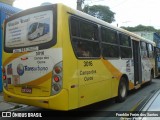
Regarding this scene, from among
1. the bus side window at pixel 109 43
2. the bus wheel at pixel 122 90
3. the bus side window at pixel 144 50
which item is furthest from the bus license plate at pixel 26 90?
the bus side window at pixel 144 50

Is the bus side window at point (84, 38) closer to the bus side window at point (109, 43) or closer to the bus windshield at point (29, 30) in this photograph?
the bus side window at point (109, 43)

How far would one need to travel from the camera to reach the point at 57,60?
6.82 metres

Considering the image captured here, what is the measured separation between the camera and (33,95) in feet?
23.6

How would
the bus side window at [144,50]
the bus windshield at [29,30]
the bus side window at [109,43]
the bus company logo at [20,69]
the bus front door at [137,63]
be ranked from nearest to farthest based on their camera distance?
the bus windshield at [29,30], the bus company logo at [20,69], the bus side window at [109,43], the bus front door at [137,63], the bus side window at [144,50]

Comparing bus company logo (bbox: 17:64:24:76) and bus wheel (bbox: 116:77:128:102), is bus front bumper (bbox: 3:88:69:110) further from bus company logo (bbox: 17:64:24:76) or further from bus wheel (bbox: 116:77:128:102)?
bus wheel (bbox: 116:77:128:102)

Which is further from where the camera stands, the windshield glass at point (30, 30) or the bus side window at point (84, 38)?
the bus side window at point (84, 38)

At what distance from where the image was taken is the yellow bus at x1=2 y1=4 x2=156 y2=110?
6855 millimetres

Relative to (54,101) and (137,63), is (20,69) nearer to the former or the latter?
(54,101)

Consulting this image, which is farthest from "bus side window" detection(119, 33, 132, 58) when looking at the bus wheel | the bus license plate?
the bus license plate

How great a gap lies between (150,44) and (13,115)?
10.1 m

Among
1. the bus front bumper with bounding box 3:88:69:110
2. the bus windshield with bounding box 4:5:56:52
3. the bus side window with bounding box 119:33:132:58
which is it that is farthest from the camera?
the bus side window with bounding box 119:33:132:58

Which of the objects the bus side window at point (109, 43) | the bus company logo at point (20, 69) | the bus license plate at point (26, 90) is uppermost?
the bus side window at point (109, 43)

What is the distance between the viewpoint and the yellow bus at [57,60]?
686 cm

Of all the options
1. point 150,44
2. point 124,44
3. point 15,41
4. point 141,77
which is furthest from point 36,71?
point 150,44
